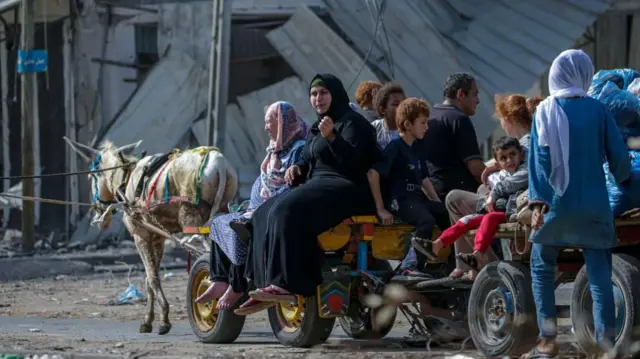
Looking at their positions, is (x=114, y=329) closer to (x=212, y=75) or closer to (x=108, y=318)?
(x=108, y=318)

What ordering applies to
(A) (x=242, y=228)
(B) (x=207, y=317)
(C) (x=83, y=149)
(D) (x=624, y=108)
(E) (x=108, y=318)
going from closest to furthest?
(D) (x=624, y=108)
(A) (x=242, y=228)
(B) (x=207, y=317)
(E) (x=108, y=318)
(C) (x=83, y=149)

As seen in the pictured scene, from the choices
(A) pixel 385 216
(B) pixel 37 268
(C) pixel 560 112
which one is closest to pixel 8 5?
(B) pixel 37 268

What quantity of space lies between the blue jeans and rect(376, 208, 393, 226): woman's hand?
182cm

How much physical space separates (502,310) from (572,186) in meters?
1.02

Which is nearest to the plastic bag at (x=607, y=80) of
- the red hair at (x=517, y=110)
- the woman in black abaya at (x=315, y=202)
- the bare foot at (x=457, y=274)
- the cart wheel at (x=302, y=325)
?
the red hair at (x=517, y=110)

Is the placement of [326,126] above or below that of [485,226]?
above

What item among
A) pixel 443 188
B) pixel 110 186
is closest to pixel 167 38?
pixel 110 186

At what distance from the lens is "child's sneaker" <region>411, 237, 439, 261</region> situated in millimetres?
9375

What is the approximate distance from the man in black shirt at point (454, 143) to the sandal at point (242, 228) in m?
1.38

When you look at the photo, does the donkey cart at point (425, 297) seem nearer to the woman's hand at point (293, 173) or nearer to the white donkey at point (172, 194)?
the woman's hand at point (293, 173)

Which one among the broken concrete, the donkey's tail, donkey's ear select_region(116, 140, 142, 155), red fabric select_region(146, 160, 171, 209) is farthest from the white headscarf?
the broken concrete

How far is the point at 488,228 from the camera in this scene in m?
8.62

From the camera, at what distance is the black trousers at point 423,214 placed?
9.68 m

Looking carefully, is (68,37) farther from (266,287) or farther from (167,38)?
(266,287)
